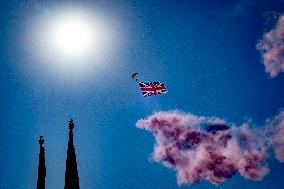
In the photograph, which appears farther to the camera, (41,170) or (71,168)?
(41,170)

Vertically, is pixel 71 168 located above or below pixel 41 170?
below

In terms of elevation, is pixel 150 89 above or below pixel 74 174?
above

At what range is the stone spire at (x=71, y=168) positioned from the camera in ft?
97.9

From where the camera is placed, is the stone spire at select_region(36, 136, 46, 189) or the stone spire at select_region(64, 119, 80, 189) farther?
the stone spire at select_region(36, 136, 46, 189)

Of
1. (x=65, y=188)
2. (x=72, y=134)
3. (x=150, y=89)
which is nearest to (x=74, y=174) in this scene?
(x=65, y=188)

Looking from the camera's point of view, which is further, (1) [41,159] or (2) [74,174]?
(1) [41,159]

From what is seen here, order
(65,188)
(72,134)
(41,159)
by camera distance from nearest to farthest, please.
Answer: (65,188) → (72,134) → (41,159)

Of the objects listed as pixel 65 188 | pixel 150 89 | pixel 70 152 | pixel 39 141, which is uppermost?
pixel 150 89

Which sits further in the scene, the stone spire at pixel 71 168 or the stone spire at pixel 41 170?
the stone spire at pixel 41 170

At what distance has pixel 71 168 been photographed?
30656 mm

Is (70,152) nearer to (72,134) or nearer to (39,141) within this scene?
(72,134)

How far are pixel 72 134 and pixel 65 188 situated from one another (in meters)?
4.88

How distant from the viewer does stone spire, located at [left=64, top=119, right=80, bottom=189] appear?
29844 millimetres

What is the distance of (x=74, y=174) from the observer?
30469mm
